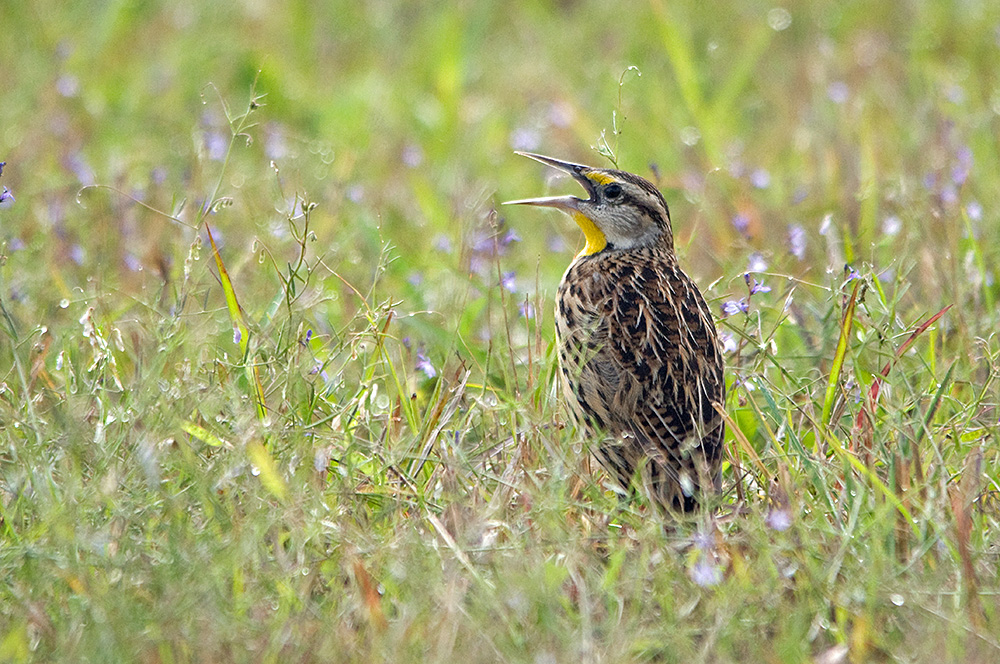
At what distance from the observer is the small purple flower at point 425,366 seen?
163 inches

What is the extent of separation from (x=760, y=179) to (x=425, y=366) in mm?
2456

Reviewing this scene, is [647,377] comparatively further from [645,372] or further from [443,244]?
[443,244]

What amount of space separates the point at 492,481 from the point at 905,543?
41.7 inches

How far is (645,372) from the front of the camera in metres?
3.84

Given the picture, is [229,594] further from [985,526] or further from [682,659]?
[985,526]

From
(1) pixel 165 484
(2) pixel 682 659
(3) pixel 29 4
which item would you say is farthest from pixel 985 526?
(3) pixel 29 4

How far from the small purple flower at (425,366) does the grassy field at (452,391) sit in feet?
0.04

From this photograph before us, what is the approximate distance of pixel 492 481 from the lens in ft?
11.9

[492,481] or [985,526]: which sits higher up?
[492,481]

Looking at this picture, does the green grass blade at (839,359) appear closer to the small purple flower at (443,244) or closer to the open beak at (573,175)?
the open beak at (573,175)

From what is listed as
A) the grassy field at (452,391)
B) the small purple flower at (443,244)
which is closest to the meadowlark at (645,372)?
the grassy field at (452,391)

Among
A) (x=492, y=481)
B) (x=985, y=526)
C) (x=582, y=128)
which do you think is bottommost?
(x=985, y=526)

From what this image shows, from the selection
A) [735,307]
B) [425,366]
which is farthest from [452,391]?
[735,307]

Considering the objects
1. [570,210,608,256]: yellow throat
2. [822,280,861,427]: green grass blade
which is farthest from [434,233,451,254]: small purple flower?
[822,280,861,427]: green grass blade
